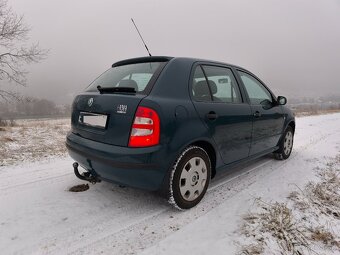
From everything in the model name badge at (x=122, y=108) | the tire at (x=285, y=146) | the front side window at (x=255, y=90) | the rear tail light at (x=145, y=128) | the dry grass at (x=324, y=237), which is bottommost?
the dry grass at (x=324, y=237)

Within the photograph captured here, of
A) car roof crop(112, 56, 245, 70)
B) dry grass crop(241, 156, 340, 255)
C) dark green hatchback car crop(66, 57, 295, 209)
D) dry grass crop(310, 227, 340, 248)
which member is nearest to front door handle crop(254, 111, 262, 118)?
dark green hatchback car crop(66, 57, 295, 209)

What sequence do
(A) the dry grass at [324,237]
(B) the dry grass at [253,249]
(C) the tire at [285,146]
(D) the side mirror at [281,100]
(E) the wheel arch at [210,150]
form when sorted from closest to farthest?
(B) the dry grass at [253,249], (A) the dry grass at [324,237], (E) the wheel arch at [210,150], (D) the side mirror at [281,100], (C) the tire at [285,146]

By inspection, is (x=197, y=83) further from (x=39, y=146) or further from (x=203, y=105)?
(x=39, y=146)

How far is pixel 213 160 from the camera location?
315 cm

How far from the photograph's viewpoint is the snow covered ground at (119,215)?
7.14 ft

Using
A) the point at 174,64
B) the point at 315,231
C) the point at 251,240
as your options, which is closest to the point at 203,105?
the point at 174,64

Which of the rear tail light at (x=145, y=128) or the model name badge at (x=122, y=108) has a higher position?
the model name badge at (x=122, y=108)

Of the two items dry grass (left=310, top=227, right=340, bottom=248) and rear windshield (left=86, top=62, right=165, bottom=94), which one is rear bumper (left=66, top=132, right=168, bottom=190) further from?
dry grass (left=310, top=227, right=340, bottom=248)

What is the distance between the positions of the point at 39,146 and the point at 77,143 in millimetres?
3880

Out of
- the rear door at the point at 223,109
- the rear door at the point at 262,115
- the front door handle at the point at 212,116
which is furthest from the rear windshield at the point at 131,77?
the rear door at the point at 262,115

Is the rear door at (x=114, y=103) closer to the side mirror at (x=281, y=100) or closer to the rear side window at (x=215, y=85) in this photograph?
the rear side window at (x=215, y=85)

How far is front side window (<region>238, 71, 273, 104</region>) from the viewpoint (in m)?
3.92

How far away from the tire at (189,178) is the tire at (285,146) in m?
2.50

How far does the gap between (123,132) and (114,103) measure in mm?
340
